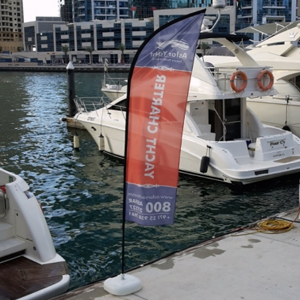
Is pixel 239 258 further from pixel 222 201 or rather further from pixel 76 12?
pixel 76 12

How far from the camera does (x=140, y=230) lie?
380 inches

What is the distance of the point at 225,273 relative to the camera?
6066 millimetres

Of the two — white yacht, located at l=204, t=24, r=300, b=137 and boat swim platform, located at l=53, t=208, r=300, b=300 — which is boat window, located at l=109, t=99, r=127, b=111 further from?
boat swim platform, located at l=53, t=208, r=300, b=300

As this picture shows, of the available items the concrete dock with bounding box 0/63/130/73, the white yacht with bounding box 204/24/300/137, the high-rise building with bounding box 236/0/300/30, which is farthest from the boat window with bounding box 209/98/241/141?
the high-rise building with bounding box 236/0/300/30

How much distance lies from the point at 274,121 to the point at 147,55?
44.4ft

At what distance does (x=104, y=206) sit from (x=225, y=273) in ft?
18.7

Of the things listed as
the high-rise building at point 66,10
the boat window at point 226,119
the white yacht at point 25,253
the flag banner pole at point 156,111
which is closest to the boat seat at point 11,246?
the white yacht at point 25,253

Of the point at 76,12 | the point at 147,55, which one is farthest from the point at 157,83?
the point at 76,12

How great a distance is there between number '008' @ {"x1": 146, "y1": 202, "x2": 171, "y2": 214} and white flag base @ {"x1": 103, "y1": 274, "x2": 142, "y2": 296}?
2.75 feet

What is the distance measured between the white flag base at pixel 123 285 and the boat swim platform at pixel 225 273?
0.05 m

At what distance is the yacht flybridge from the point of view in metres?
12.2

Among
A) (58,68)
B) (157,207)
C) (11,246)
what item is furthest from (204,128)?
(58,68)

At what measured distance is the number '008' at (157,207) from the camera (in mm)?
5484

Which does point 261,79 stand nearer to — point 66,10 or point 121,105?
point 121,105
